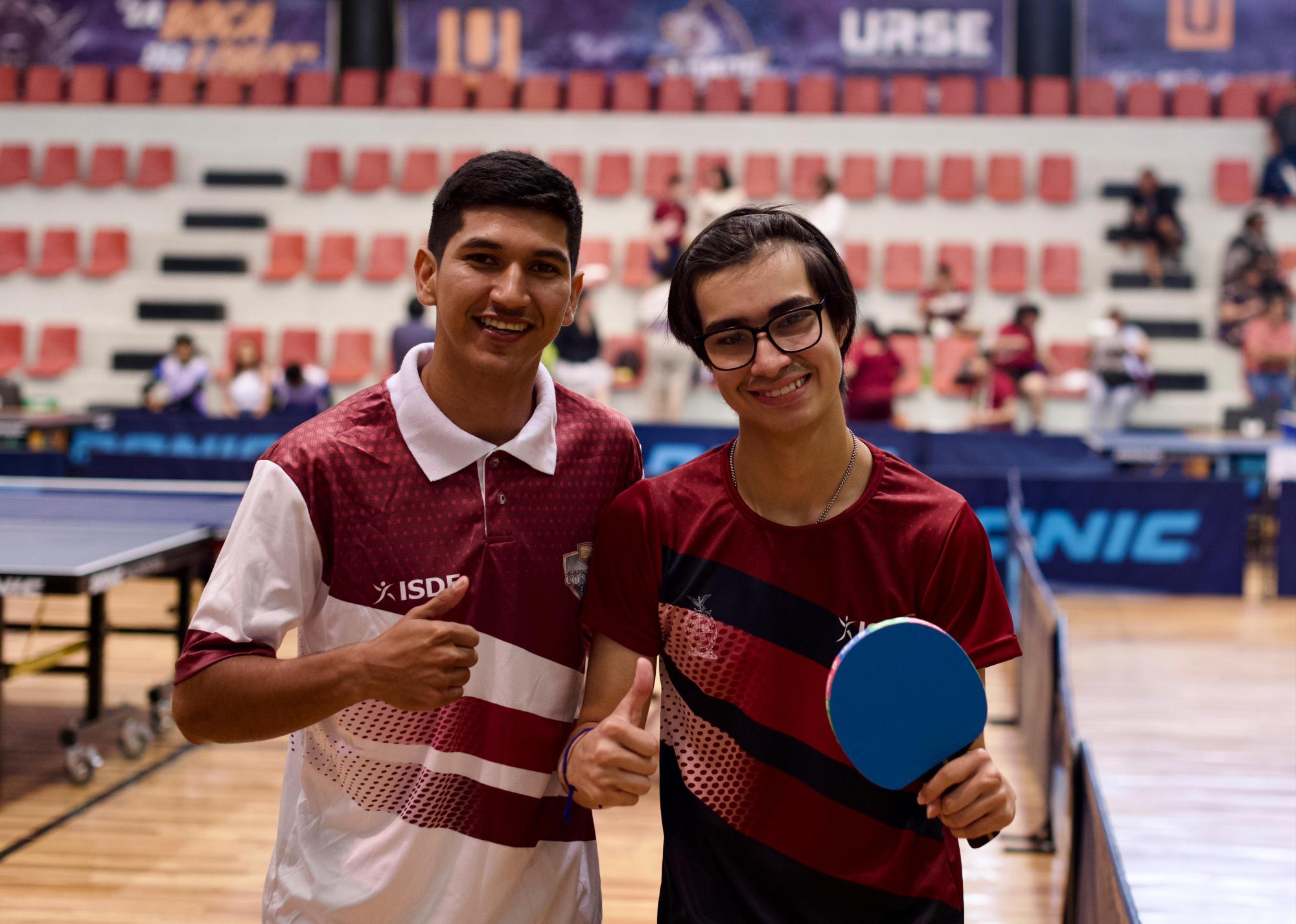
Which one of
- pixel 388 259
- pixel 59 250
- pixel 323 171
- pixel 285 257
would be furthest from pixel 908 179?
pixel 59 250

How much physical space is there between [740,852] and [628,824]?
2.87 m

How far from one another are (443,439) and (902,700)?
73cm

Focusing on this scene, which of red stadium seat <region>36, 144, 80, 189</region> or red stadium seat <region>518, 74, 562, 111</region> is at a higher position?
red stadium seat <region>518, 74, 562, 111</region>

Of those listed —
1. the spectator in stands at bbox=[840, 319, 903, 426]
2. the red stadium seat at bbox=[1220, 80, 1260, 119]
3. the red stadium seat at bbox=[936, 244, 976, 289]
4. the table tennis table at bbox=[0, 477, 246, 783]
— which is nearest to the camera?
the table tennis table at bbox=[0, 477, 246, 783]

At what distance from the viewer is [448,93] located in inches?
604

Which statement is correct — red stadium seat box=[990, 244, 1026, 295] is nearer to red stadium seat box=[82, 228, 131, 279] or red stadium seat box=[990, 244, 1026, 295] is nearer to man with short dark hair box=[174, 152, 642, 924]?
red stadium seat box=[82, 228, 131, 279]

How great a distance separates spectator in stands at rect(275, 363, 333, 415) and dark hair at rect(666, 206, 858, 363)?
29.3 feet

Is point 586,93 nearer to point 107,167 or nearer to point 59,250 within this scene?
point 107,167

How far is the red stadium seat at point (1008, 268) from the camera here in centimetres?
1399

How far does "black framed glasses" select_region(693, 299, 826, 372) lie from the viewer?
1613 millimetres

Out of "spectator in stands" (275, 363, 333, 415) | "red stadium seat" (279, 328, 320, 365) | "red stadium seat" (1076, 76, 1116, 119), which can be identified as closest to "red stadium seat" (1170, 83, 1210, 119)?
"red stadium seat" (1076, 76, 1116, 119)

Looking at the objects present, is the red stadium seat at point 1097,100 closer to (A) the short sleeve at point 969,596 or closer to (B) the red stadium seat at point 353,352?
(B) the red stadium seat at point 353,352

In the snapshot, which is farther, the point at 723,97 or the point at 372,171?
the point at 723,97

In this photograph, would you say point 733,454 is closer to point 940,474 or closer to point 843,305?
point 843,305
